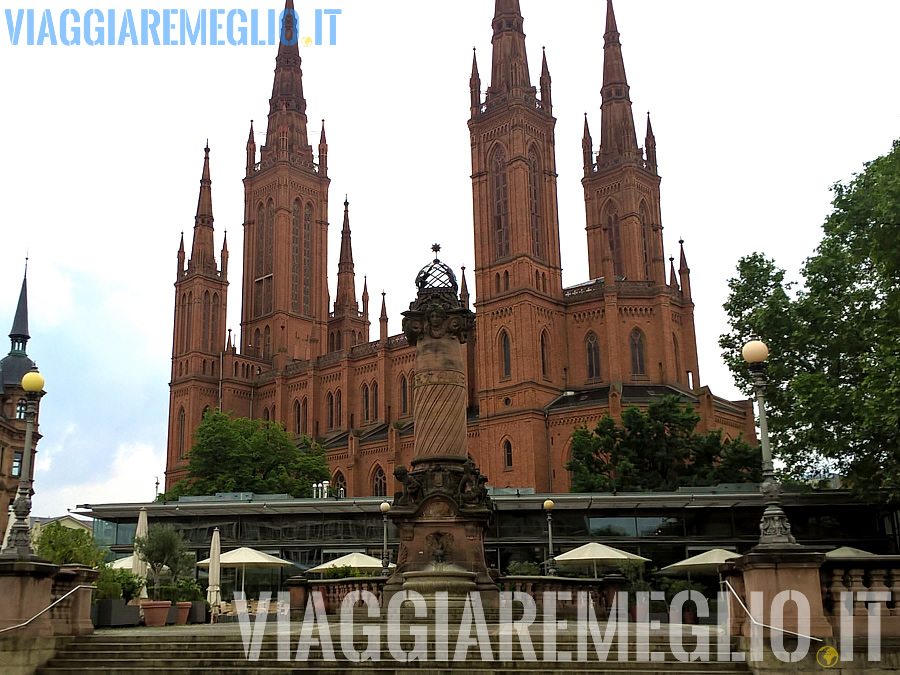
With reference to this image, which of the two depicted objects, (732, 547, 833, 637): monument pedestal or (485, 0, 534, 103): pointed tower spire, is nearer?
(732, 547, 833, 637): monument pedestal

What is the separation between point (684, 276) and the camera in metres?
71.6

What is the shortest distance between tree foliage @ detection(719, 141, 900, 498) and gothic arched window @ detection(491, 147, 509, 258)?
3574 centimetres

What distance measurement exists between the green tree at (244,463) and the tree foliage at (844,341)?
32.6 meters

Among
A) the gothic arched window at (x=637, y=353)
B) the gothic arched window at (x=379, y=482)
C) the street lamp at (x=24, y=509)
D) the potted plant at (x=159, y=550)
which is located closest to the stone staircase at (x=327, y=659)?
the street lamp at (x=24, y=509)

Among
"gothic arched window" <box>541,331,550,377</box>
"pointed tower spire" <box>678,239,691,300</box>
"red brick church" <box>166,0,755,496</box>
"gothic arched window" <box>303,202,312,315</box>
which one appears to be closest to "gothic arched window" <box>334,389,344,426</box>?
"red brick church" <box>166,0,755,496</box>

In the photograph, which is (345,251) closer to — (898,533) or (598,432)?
(598,432)

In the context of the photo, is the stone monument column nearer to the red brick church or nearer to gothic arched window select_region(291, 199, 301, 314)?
the red brick church

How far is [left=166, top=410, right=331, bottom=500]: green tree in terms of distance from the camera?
57863mm

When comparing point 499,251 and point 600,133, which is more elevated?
point 600,133

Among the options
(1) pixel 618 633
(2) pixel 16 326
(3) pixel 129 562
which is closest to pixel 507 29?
(2) pixel 16 326

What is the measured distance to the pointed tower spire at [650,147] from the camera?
79.9m

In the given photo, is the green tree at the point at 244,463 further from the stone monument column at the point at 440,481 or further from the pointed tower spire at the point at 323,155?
the pointed tower spire at the point at 323,155

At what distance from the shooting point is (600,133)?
268 ft

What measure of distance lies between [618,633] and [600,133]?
232 feet
